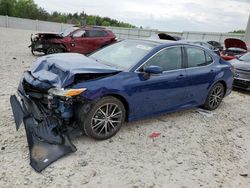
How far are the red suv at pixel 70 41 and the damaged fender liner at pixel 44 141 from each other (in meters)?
8.69

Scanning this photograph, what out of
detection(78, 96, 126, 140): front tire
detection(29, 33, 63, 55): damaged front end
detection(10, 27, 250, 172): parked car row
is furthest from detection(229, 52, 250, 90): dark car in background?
detection(29, 33, 63, 55): damaged front end

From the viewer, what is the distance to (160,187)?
339cm

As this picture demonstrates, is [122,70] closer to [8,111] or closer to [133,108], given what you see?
[133,108]

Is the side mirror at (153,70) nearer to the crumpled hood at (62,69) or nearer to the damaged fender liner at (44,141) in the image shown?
the crumpled hood at (62,69)

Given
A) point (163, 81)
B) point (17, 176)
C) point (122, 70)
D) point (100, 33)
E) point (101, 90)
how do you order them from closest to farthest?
point (17, 176) → point (101, 90) → point (122, 70) → point (163, 81) → point (100, 33)

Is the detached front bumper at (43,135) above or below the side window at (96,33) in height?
below

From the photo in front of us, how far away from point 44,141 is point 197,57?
3587 millimetres

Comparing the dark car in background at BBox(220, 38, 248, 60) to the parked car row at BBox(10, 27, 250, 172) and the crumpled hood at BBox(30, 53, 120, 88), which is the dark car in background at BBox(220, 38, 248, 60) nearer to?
the parked car row at BBox(10, 27, 250, 172)

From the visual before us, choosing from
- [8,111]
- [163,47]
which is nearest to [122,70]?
[163,47]

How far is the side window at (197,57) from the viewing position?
5521 millimetres

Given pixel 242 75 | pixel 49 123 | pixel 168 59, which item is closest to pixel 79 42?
pixel 242 75

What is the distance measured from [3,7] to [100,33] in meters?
51.0

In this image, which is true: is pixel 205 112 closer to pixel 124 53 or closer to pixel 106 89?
pixel 124 53

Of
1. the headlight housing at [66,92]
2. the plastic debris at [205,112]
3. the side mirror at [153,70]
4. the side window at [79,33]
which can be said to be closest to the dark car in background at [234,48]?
the plastic debris at [205,112]
